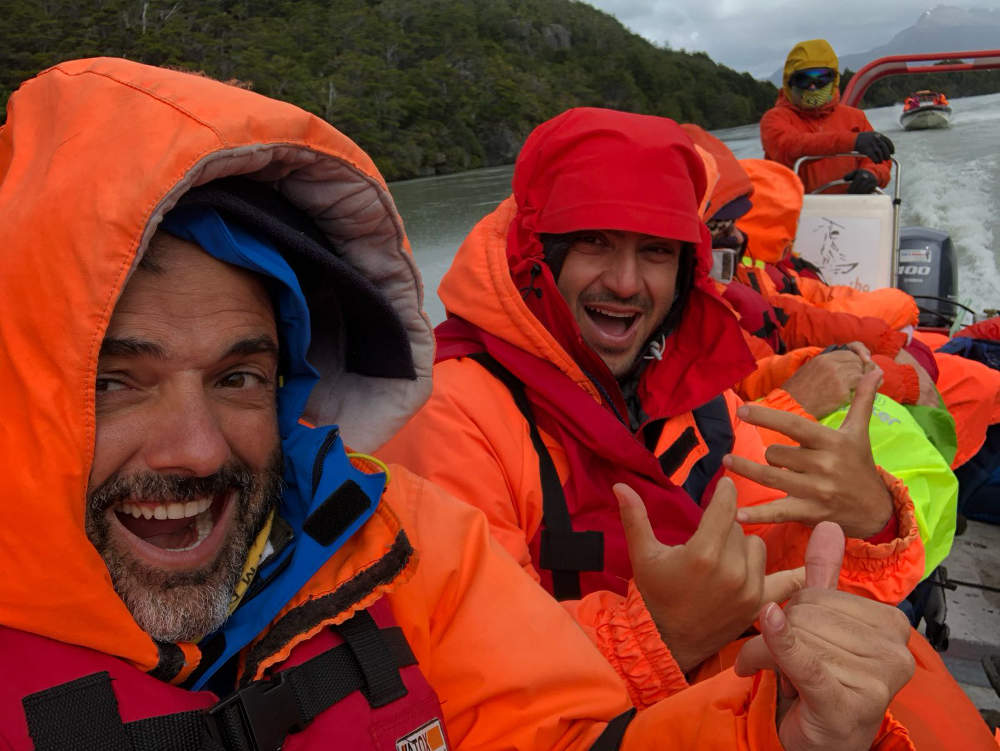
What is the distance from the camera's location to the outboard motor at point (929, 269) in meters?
5.35

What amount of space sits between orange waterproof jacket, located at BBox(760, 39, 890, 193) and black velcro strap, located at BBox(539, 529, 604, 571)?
5.01 meters

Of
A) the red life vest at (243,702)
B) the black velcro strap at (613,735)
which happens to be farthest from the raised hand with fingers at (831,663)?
the red life vest at (243,702)

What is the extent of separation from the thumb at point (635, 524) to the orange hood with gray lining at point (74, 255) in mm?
746

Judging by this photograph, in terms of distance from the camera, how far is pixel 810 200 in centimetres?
519

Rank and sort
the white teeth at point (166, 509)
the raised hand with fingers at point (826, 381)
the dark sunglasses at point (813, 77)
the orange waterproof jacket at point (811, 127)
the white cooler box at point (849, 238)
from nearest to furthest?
the white teeth at point (166, 509), the raised hand with fingers at point (826, 381), the white cooler box at point (849, 238), the orange waterproof jacket at point (811, 127), the dark sunglasses at point (813, 77)

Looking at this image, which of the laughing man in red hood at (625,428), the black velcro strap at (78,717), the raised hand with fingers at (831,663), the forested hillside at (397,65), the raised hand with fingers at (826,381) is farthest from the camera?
the forested hillside at (397,65)

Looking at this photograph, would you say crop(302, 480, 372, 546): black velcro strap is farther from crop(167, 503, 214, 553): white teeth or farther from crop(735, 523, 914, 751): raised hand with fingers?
crop(735, 523, 914, 751): raised hand with fingers

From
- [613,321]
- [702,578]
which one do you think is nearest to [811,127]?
[613,321]

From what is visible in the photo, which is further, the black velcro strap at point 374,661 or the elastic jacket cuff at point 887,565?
the elastic jacket cuff at point 887,565

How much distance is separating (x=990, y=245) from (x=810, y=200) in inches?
121

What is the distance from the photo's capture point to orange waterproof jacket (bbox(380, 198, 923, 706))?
137cm

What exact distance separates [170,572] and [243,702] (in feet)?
0.71

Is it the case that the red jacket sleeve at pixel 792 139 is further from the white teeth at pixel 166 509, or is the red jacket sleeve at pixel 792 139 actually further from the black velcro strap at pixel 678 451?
the white teeth at pixel 166 509

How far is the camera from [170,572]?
100 centimetres
